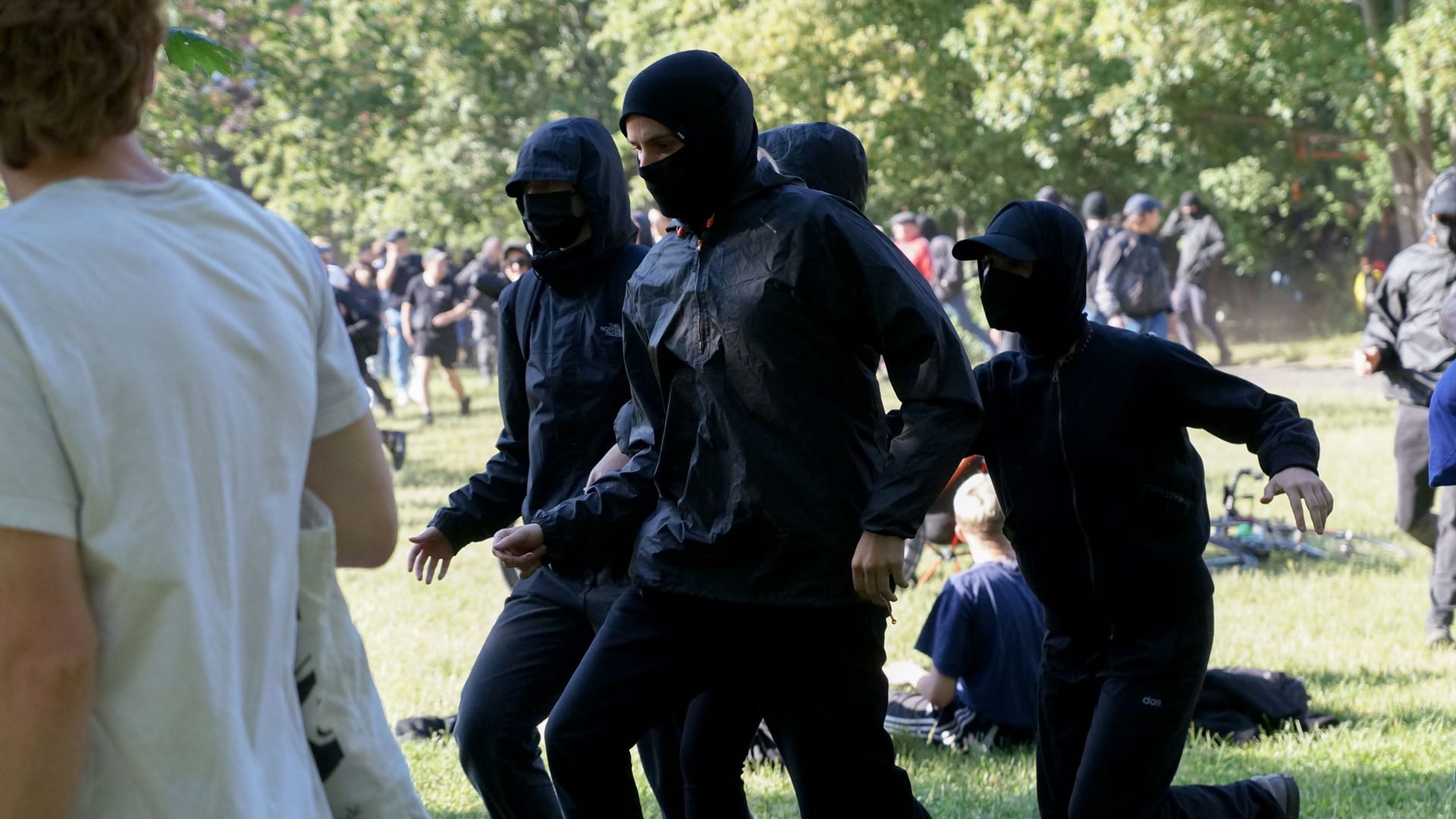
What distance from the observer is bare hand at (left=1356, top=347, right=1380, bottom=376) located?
7.57m

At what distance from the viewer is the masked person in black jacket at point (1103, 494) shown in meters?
4.01

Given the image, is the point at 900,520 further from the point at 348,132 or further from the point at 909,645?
the point at 348,132

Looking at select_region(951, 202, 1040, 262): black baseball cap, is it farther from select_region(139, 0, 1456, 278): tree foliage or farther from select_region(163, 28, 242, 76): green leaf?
select_region(139, 0, 1456, 278): tree foliage

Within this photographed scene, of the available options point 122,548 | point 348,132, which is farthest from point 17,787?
point 348,132

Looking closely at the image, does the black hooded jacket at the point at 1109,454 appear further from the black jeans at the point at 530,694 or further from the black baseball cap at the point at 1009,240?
the black jeans at the point at 530,694

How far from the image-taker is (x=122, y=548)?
1.81m

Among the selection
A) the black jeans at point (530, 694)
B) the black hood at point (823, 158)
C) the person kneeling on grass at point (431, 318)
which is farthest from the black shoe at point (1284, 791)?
the person kneeling on grass at point (431, 318)

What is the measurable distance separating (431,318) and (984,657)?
14470 mm

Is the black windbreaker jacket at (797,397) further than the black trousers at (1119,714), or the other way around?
the black trousers at (1119,714)

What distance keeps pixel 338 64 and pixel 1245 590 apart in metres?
16.2

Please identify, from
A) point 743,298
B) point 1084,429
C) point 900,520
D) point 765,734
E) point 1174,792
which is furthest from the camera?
point 765,734

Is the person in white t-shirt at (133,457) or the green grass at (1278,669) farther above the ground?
the person in white t-shirt at (133,457)

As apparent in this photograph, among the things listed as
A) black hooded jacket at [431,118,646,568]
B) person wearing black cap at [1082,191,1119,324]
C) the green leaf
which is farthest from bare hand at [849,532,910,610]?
person wearing black cap at [1082,191,1119,324]

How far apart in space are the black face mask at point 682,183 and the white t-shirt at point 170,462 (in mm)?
1717
